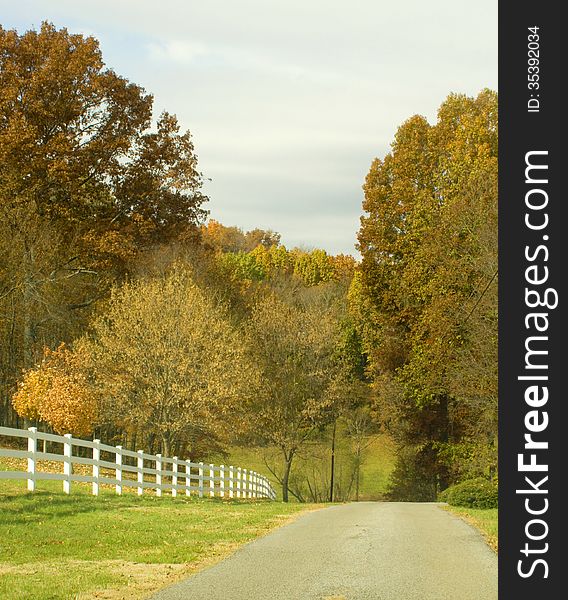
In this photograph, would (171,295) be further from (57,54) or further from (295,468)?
(295,468)

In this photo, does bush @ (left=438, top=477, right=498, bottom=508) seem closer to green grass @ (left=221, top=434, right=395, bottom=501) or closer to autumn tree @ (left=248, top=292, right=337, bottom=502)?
autumn tree @ (left=248, top=292, right=337, bottom=502)

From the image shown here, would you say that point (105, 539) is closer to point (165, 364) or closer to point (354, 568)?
point (354, 568)

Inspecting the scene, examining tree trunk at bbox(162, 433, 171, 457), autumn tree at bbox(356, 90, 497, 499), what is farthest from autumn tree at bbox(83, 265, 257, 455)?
autumn tree at bbox(356, 90, 497, 499)

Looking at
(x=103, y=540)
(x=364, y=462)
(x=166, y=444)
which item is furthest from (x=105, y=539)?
(x=364, y=462)

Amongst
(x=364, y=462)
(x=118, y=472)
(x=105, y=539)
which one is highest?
(x=118, y=472)

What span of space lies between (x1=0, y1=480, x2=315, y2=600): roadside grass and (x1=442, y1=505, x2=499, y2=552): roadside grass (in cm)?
414

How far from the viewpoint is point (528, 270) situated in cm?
710

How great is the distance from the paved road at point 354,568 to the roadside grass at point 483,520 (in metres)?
0.24

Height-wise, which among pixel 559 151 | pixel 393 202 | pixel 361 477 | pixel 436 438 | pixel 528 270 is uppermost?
pixel 393 202

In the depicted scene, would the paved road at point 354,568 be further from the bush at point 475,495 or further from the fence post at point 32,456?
the bush at point 475,495

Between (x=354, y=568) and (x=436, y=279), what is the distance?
24.4 meters

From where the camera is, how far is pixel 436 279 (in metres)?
36.0

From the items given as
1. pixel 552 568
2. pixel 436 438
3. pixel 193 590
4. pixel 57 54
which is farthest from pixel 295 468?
pixel 552 568

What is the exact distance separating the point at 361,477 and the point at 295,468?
9656 mm
